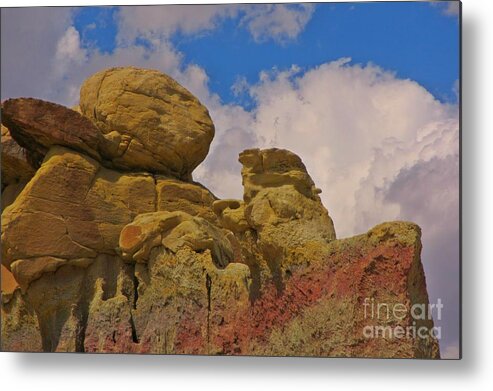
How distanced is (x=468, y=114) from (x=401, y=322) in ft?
5.87

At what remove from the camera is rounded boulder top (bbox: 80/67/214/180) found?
13.0 meters

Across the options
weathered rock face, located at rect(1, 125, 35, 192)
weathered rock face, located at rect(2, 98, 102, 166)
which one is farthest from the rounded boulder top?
weathered rock face, located at rect(1, 125, 35, 192)

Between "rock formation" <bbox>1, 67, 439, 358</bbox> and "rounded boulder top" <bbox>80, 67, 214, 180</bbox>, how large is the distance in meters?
0.01

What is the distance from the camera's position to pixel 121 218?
42.6 ft

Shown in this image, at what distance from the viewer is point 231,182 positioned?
12.9 meters

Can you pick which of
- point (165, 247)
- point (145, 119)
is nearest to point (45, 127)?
point (145, 119)

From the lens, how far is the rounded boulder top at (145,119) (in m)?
13.0

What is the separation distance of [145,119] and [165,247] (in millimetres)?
1463

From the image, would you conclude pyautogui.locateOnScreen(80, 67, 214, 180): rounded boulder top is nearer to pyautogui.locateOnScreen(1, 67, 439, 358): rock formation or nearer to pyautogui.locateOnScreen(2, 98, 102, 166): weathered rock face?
pyautogui.locateOnScreen(1, 67, 439, 358): rock formation

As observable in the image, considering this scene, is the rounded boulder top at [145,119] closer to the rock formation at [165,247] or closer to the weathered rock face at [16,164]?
the rock formation at [165,247]

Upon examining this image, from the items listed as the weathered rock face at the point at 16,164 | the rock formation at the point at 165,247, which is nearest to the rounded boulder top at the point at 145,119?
the rock formation at the point at 165,247

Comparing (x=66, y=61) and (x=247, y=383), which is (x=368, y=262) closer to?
(x=247, y=383)

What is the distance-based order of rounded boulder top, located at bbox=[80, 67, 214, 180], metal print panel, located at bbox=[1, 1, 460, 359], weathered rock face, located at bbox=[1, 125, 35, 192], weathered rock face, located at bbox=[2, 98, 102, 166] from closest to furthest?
metal print panel, located at bbox=[1, 1, 460, 359] < weathered rock face, located at bbox=[2, 98, 102, 166] < weathered rock face, located at bbox=[1, 125, 35, 192] < rounded boulder top, located at bbox=[80, 67, 214, 180]

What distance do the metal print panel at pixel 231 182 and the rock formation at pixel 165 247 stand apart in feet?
0.06
